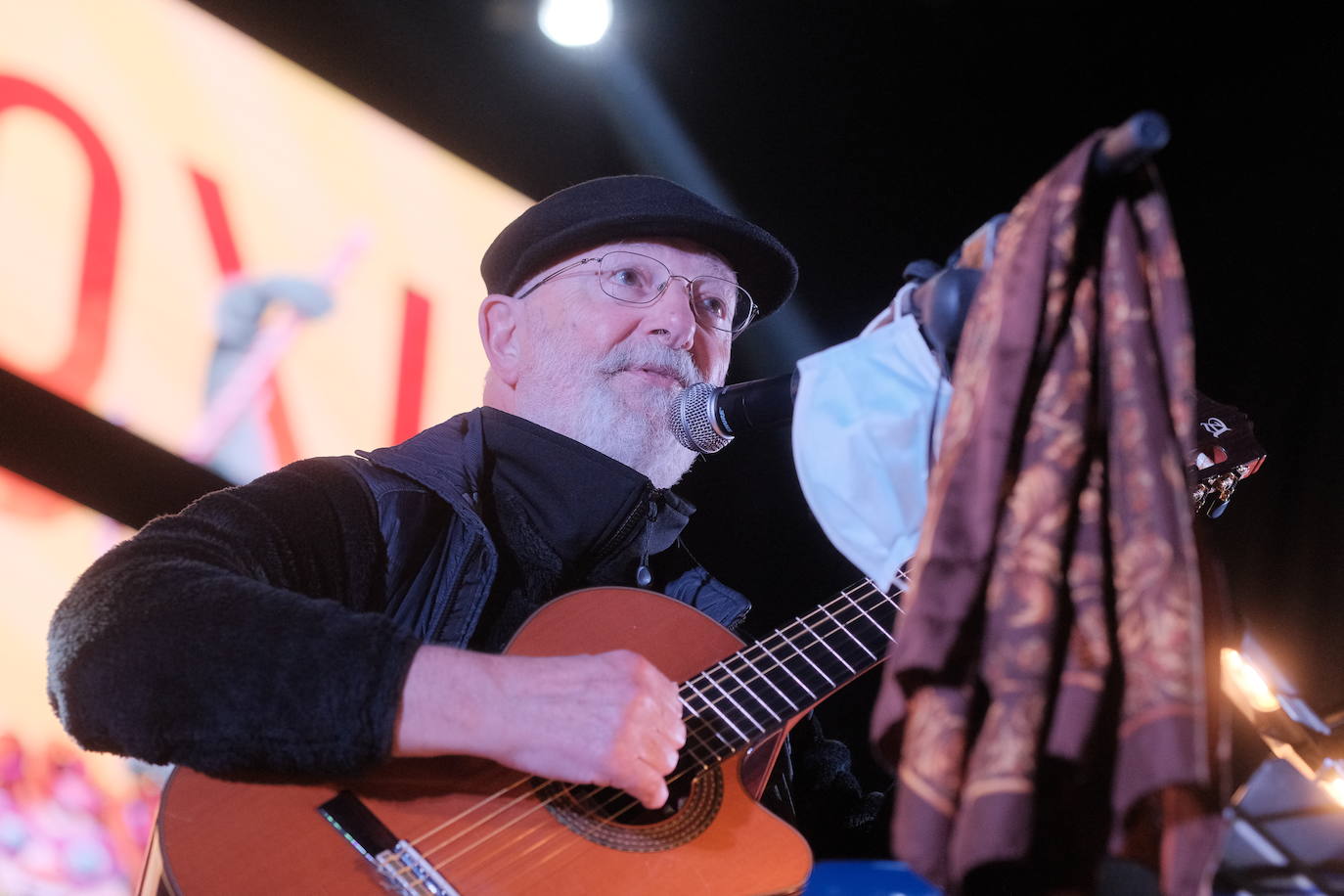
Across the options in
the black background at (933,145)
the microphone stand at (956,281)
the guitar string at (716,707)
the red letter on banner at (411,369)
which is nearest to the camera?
the microphone stand at (956,281)

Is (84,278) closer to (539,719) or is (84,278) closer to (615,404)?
(615,404)

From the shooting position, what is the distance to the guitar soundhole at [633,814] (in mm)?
1315

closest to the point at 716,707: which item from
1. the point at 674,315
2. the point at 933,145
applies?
the point at 674,315

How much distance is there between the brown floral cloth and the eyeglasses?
56.1 inches

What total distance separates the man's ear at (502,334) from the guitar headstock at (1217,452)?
4.94 ft

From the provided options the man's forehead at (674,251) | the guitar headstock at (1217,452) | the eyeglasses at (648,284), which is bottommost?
the guitar headstock at (1217,452)

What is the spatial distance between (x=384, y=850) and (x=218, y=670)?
0.32m

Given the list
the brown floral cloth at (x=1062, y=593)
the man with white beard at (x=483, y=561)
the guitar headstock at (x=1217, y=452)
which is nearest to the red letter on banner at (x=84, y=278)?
the man with white beard at (x=483, y=561)

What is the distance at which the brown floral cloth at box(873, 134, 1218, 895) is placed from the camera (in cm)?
71

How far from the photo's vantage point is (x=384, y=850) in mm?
1203

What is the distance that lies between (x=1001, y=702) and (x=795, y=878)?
75 cm

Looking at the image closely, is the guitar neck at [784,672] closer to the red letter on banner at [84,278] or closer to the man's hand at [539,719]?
the man's hand at [539,719]

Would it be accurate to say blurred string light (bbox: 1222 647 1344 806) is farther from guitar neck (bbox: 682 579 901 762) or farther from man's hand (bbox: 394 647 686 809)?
man's hand (bbox: 394 647 686 809)

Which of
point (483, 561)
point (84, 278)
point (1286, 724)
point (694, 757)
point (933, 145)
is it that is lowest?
point (1286, 724)
